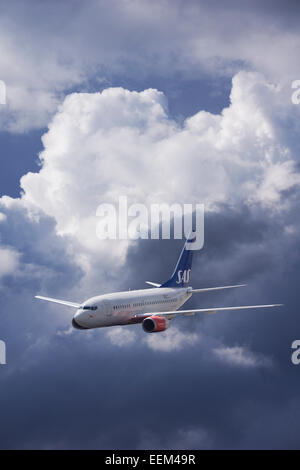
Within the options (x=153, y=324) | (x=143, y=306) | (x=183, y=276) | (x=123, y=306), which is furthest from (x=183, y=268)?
(x=123, y=306)

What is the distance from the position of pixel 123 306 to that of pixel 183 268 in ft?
63.6

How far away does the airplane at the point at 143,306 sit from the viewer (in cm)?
6875

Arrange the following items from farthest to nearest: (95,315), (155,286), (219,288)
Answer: (155,286) < (219,288) < (95,315)

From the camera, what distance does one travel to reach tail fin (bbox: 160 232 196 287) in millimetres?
87312

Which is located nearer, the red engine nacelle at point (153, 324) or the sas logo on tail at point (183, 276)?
the red engine nacelle at point (153, 324)

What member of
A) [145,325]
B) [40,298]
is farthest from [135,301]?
[40,298]

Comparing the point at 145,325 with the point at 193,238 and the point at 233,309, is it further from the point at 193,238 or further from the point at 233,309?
the point at 193,238

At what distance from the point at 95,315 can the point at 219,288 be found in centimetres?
1931

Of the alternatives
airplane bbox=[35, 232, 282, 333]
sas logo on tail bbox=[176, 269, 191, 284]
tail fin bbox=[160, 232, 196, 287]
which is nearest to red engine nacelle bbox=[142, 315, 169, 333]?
airplane bbox=[35, 232, 282, 333]

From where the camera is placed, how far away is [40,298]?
78062 mm

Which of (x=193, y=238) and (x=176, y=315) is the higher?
(x=193, y=238)

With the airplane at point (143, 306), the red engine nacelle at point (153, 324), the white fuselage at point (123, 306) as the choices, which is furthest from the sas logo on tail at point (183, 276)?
the red engine nacelle at point (153, 324)

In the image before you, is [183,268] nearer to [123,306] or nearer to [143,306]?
[143,306]

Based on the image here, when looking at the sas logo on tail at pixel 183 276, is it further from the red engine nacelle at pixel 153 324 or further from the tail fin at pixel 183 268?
the red engine nacelle at pixel 153 324
